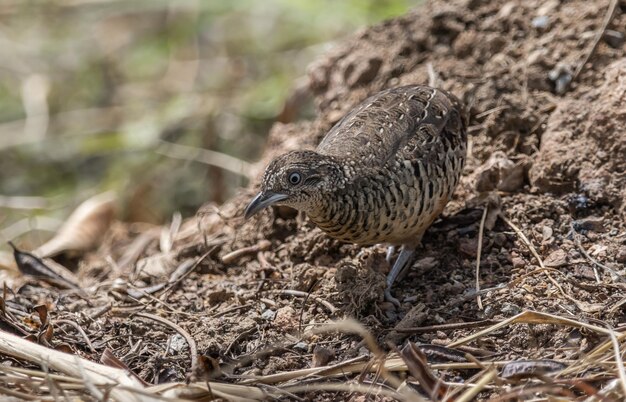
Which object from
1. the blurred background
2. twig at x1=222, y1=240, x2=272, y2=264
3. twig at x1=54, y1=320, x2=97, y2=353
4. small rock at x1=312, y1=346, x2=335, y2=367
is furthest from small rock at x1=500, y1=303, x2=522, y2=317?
the blurred background

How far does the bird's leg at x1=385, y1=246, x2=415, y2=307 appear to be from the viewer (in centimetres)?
453

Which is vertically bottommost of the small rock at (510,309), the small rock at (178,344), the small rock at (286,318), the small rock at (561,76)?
the small rock at (286,318)

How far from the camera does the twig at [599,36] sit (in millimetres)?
5535

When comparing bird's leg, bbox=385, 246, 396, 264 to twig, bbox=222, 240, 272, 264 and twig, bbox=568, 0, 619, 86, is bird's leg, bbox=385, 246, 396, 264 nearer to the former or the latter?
twig, bbox=222, 240, 272, 264

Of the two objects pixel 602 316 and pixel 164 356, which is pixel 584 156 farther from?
pixel 164 356

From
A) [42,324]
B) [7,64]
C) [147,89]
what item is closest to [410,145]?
[42,324]

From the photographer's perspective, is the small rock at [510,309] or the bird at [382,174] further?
the bird at [382,174]

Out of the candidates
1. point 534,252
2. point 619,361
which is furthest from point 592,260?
point 619,361

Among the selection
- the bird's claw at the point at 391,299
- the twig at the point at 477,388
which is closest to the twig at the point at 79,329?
the bird's claw at the point at 391,299

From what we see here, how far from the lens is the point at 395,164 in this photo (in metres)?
4.55

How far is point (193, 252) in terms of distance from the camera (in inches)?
219

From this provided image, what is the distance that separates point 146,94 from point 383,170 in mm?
6440

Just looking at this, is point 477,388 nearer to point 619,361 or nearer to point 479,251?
point 619,361

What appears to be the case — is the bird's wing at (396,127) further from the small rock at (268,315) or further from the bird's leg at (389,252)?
the small rock at (268,315)
